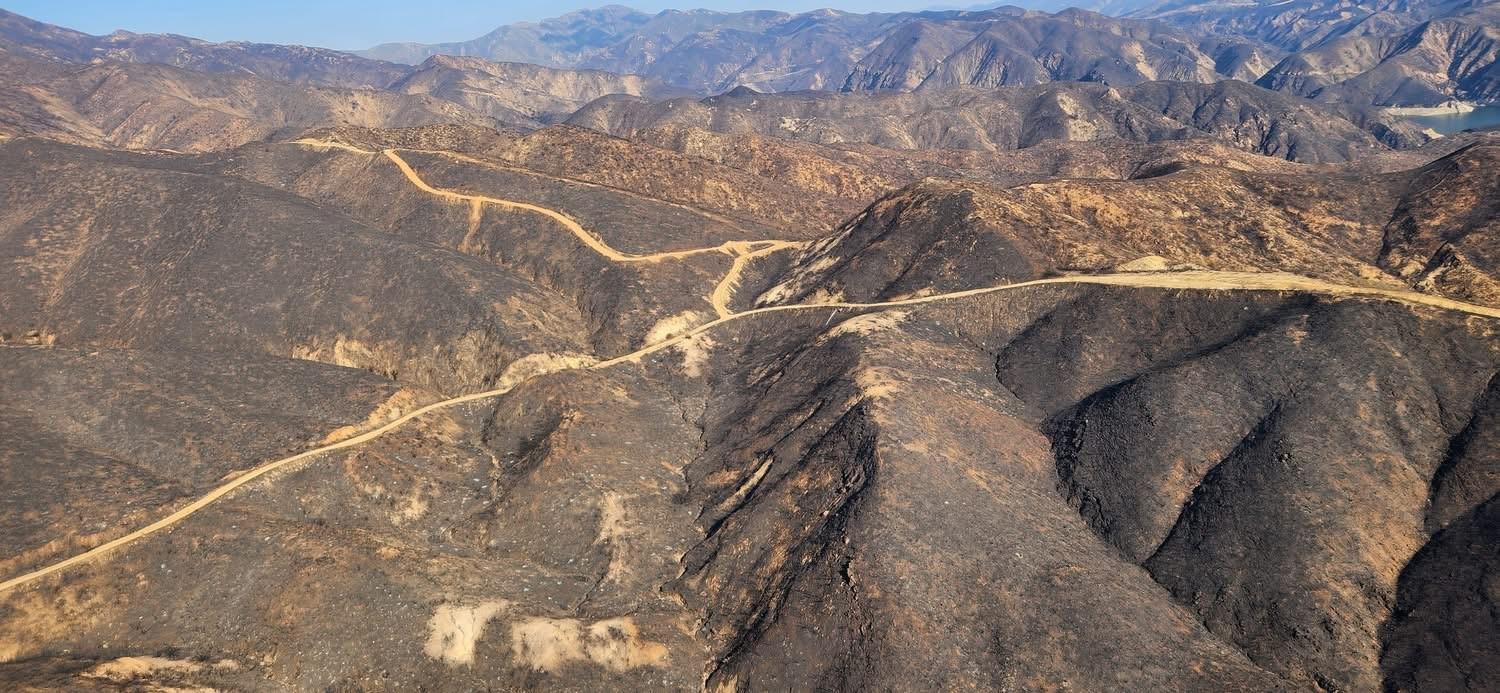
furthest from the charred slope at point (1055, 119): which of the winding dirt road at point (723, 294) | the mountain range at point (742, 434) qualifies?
the mountain range at point (742, 434)

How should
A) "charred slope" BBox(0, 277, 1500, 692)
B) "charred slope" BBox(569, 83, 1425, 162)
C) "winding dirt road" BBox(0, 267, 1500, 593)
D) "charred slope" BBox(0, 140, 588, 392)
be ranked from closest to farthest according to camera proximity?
"charred slope" BBox(0, 277, 1500, 692), "winding dirt road" BBox(0, 267, 1500, 593), "charred slope" BBox(0, 140, 588, 392), "charred slope" BBox(569, 83, 1425, 162)

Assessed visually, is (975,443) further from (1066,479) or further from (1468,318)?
(1468,318)

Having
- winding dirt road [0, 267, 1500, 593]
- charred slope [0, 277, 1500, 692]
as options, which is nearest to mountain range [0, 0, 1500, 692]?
charred slope [0, 277, 1500, 692]

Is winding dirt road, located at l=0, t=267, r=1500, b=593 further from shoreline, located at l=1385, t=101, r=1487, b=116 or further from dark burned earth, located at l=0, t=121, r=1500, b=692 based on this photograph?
shoreline, located at l=1385, t=101, r=1487, b=116

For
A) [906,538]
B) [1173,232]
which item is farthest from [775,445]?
[1173,232]

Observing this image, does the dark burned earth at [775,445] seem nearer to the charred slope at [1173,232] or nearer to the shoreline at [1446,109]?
the charred slope at [1173,232]

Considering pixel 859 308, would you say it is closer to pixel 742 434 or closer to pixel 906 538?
pixel 742 434
